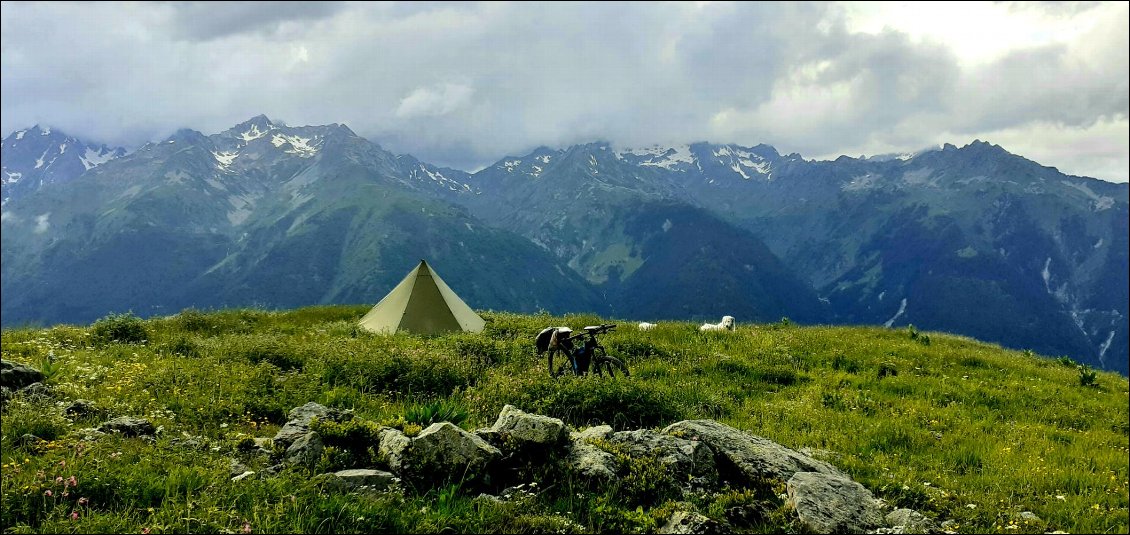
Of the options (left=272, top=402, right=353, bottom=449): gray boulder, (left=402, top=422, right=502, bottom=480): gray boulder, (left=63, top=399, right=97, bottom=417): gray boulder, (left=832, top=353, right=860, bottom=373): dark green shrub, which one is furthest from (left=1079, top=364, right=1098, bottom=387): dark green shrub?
(left=63, top=399, right=97, bottom=417): gray boulder

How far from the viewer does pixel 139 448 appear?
7.89 metres

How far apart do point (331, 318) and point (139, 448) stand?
64.6ft

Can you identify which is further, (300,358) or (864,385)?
(864,385)

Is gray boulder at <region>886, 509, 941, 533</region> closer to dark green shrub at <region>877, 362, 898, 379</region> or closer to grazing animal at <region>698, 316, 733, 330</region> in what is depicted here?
dark green shrub at <region>877, 362, 898, 379</region>

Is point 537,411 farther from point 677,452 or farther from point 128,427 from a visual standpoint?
point 128,427

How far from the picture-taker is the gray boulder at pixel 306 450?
25.8 feet

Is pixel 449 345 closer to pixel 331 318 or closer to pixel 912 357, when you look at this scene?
pixel 331 318

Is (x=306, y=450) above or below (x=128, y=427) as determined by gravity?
below

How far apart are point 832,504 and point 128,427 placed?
10.2m

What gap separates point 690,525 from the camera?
719 centimetres

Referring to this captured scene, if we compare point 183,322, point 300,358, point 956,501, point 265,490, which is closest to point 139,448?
point 265,490

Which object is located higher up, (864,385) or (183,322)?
(183,322)

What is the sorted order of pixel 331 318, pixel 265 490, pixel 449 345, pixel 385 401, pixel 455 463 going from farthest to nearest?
pixel 331 318
pixel 449 345
pixel 385 401
pixel 455 463
pixel 265 490

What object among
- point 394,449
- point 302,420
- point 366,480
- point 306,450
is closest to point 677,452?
point 394,449
